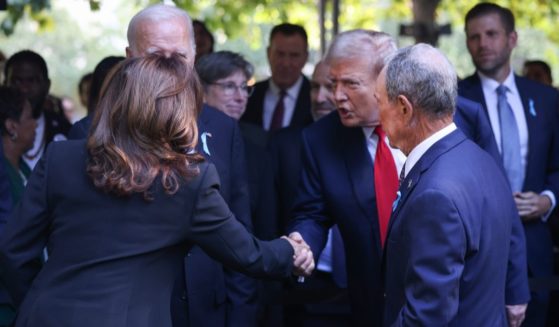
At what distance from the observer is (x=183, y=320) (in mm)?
4438

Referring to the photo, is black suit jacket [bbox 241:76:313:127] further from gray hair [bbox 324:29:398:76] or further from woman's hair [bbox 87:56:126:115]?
gray hair [bbox 324:29:398:76]

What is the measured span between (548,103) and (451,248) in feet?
10.1

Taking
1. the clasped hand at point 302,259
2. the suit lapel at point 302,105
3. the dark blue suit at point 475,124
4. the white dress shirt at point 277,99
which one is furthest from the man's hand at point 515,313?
the white dress shirt at point 277,99

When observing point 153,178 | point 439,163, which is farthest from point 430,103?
point 153,178

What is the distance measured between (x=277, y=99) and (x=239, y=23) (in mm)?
4936

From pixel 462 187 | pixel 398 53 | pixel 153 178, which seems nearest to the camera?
pixel 153 178

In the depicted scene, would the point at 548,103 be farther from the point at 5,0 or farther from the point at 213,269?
the point at 5,0

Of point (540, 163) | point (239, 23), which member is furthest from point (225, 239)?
point (239, 23)

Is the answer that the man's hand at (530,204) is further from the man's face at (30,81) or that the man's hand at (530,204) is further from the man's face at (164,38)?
the man's face at (30,81)

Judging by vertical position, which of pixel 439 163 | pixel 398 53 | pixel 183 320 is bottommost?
pixel 183 320

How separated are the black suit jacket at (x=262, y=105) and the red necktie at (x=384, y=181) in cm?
293

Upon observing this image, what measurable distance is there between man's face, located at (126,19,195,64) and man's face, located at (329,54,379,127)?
744mm

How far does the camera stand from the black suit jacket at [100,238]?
3.32 metres

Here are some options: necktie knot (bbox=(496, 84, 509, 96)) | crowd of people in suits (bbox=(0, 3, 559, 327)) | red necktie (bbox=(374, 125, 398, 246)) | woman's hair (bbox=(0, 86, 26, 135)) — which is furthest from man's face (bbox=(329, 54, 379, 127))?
woman's hair (bbox=(0, 86, 26, 135))
